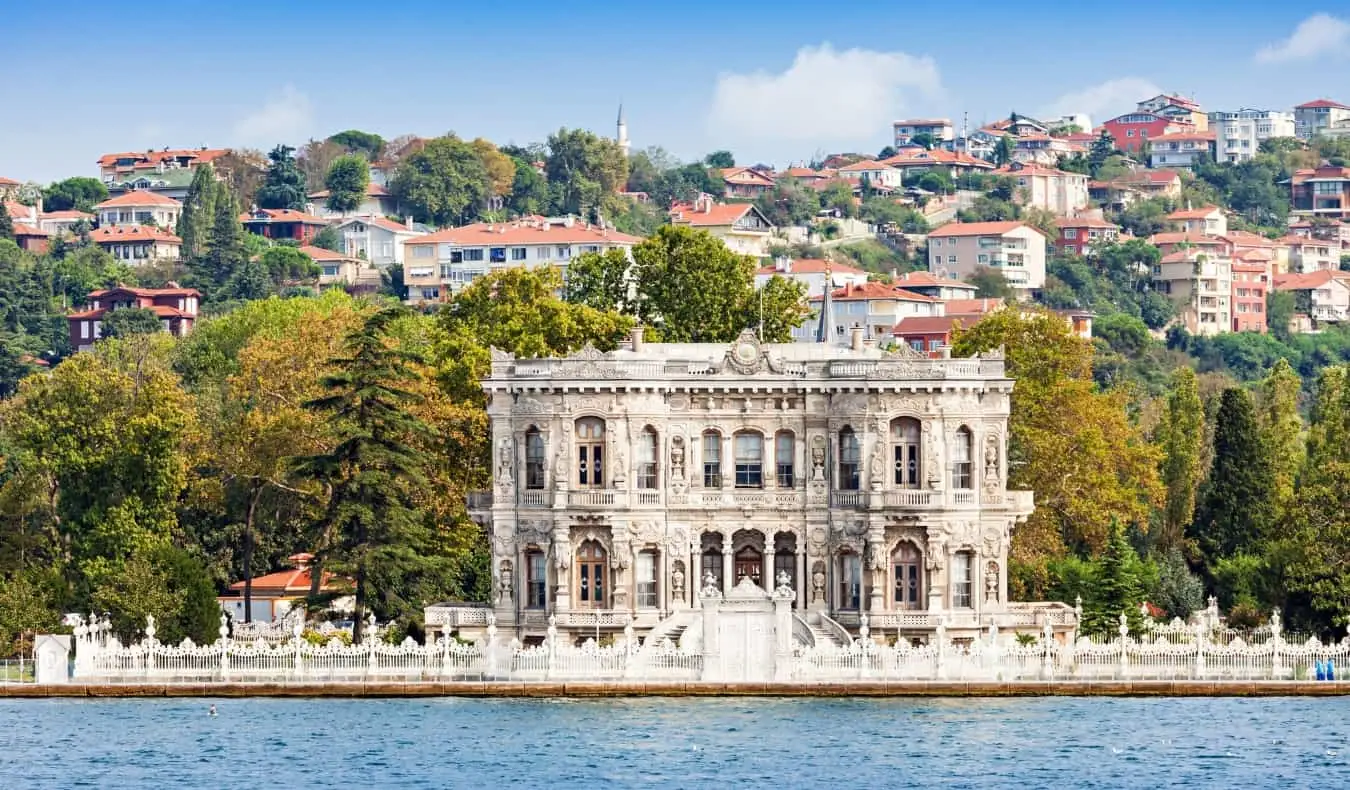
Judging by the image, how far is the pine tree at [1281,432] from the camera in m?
87.1

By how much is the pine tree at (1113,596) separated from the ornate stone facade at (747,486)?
2286 millimetres

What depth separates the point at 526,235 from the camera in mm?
170750

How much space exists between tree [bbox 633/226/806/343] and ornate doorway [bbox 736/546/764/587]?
1961 cm

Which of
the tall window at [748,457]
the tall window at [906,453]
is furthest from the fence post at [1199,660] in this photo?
the tall window at [748,457]

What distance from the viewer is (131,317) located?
159500 mm

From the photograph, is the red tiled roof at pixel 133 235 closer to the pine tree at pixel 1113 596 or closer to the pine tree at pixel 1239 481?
the pine tree at pixel 1239 481

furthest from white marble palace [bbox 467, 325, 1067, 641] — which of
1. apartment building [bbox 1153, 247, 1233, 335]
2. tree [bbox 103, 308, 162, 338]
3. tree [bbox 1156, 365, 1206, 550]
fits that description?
apartment building [bbox 1153, 247, 1233, 335]

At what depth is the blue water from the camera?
187ft

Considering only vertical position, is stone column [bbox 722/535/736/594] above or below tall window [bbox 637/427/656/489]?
below

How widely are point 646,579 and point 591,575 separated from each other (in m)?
1.26

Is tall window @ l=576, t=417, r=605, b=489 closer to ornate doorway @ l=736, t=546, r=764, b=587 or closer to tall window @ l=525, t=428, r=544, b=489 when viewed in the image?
tall window @ l=525, t=428, r=544, b=489

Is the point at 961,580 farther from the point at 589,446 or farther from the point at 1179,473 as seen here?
the point at 1179,473

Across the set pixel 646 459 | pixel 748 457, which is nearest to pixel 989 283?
pixel 748 457

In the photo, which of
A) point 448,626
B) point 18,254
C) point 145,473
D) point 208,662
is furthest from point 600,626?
point 18,254
